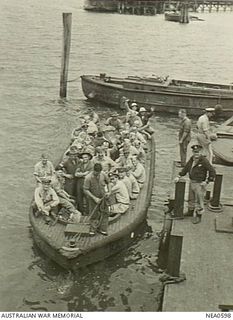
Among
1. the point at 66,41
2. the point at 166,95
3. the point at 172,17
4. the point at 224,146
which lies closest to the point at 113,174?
the point at 224,146

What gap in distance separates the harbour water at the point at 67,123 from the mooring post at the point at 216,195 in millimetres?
1927

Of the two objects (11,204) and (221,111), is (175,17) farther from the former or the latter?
(11,204)

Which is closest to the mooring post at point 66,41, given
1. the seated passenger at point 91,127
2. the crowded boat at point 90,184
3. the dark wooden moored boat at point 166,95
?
the dark wooden moored boat at point 166,95

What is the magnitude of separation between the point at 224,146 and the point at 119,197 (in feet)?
23.5

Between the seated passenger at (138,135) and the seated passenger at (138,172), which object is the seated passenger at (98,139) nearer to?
the seated passenger at (138,135)

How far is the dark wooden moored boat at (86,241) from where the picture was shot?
1288 centimetres

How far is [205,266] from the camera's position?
12.5 m

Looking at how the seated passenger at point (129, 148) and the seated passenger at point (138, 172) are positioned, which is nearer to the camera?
the seated passenger at point (138, 172)

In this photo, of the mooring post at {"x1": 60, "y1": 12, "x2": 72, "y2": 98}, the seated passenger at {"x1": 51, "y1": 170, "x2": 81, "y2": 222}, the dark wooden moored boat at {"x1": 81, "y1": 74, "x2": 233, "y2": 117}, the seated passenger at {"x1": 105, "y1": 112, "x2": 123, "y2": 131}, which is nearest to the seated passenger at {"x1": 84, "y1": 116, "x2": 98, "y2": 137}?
the seated passenger at {"x1": 105, "y1": 112, "x2": 123, "y2": 131}

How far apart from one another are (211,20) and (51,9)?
30916 millimetres

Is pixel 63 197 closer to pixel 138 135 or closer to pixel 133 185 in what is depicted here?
pixel 133 185

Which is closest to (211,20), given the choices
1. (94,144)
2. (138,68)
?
(138,68)

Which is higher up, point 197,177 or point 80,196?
point 197,177

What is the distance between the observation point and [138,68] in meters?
49.0
